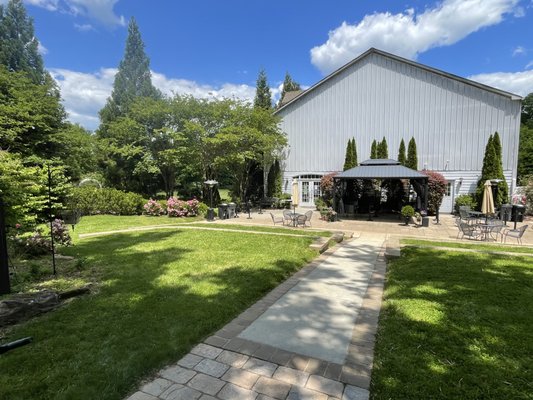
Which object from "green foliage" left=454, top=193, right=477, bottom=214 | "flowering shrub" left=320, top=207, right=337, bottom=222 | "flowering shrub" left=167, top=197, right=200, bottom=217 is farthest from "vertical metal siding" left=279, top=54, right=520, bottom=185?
"flowering shrub" left=167, top=197, right=200, bottom=217

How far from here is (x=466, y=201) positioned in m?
17.3

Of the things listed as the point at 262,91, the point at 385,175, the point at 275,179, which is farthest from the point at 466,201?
the point at 262,91

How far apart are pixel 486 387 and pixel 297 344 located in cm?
176

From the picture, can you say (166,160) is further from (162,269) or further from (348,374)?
(348,374)

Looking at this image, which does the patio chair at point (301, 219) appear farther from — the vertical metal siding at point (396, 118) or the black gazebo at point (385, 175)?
Result: the vertical metal siding at point (396, 118)

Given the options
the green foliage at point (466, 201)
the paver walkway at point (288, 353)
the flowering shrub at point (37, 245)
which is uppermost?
the green foliage at point (466, 201)

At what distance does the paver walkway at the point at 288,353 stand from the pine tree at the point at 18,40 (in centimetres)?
4072

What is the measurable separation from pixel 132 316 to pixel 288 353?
220cm

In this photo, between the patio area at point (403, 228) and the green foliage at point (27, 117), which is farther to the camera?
the green foliage at point (27, 117)

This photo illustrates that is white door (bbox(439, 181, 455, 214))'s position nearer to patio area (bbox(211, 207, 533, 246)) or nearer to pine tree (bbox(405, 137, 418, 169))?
pine tree (bbox(405, 137, 418, 169))

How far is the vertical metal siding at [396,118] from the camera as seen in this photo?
1770 cm

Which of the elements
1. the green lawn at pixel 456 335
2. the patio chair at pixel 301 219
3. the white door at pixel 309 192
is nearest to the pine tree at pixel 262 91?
the white door at pixel 309 192

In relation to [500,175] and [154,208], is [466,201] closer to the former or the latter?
[500,175]

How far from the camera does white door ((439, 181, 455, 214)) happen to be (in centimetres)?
1844
